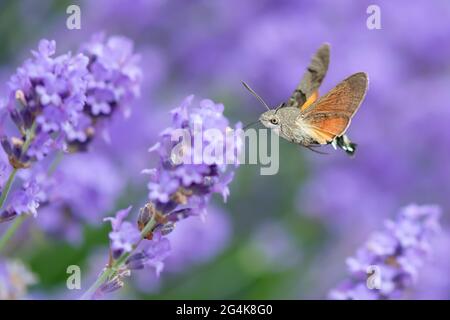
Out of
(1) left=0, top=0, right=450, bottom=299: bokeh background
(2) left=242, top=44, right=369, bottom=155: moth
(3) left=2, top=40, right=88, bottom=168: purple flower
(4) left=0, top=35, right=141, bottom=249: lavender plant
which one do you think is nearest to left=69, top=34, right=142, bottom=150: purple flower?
(4) left=0, top=35, right=141, bottom=249: lavender plant

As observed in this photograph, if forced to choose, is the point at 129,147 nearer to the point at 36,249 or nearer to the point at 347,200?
the point at 36,249

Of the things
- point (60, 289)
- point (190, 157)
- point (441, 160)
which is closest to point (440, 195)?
point (441, 160)

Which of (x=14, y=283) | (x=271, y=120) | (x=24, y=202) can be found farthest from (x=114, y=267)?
(x=271, y=120)

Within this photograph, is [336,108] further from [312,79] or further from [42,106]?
[42,106]

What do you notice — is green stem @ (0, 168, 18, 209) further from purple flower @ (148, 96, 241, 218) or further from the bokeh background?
the bokeh background

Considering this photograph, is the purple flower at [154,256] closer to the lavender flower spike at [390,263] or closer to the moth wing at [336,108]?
the lavender flower spike at [390,263]

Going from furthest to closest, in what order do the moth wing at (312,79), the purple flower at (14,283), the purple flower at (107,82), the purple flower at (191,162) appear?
the moth wing at (312,79) → the purple flower at (14,283) → the purple flower at (107,82) → the purple flower at (191,162)

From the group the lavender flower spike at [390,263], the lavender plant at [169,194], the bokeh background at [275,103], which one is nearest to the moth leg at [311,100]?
the lavender flower spike at [390,263]
